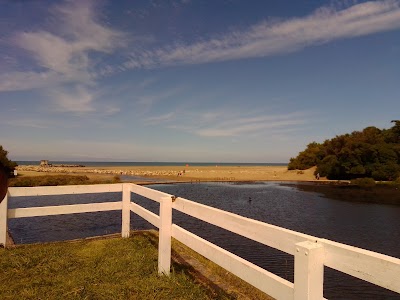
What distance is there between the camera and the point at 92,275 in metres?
5.61

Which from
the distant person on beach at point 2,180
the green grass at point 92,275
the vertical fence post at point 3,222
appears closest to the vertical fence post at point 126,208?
the green grass at point 92,275

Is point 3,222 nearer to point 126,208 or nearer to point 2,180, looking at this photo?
point 126,208

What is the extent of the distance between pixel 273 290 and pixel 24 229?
48.4ft

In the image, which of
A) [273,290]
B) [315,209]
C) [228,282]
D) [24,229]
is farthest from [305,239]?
[315,209]

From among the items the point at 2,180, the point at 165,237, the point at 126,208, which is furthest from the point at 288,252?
the point at 126,208

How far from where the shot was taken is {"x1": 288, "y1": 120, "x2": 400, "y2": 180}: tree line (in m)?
45.7

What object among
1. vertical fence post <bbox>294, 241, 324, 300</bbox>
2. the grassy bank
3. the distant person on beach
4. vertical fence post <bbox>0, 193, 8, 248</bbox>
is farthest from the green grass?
the distant person on beach

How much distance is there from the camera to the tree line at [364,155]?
4569cm

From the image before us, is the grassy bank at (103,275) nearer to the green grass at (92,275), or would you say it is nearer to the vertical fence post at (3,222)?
the green grass at (92,275)

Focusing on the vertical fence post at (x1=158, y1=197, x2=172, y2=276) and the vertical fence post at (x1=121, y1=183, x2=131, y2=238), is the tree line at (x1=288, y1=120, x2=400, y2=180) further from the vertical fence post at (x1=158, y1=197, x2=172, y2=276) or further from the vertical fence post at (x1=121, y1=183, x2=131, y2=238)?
the vertical fence post at (x1=158, y1=197, x2=172, y2=276)

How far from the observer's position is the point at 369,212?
2194 centimetres

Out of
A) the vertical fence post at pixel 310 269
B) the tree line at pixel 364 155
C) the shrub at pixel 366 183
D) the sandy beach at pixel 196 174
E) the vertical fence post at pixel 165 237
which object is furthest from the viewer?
the sandy beach at pixel 196 174

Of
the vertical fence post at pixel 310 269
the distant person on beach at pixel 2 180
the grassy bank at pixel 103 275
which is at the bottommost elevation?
the grassy bank at pixel 103 275

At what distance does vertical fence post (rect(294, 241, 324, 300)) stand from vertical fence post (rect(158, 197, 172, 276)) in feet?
10.4
